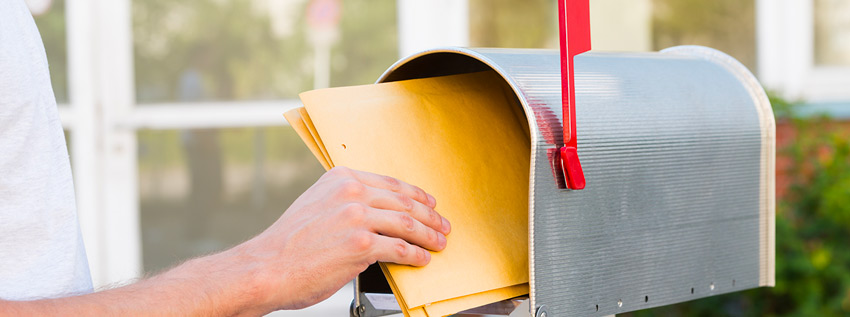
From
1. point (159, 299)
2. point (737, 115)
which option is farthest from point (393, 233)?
point (737, 115)

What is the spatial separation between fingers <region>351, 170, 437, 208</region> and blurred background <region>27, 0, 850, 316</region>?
224 cm

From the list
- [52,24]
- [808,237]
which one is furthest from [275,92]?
[808,237]

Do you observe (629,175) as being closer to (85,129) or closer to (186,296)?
(186,296)

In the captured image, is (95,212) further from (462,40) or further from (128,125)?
(462,40)

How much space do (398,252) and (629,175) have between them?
280 mm

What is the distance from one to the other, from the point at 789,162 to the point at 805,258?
0.47 m

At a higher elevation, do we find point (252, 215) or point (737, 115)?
point (737, 115)

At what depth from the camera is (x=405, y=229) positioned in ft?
2.91

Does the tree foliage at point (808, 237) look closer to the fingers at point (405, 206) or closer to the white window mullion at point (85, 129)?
the white window mullion at point (85, 129)

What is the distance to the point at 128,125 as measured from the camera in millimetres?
3109

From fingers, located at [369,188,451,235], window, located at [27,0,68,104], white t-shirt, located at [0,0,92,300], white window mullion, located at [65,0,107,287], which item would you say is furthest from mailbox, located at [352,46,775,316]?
window, located at [27,0,68,104]

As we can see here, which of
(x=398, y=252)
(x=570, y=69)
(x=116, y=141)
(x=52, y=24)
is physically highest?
(x=52, y=24)

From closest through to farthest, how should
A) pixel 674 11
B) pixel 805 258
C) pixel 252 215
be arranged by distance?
pixel 805 258 < pixel 252 215 < pixel 674 11

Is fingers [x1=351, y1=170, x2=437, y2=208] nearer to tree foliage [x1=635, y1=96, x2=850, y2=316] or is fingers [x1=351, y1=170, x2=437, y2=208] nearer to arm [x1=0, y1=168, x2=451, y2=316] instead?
arm [x1=0, y1=168, x2=451, y2=316]
